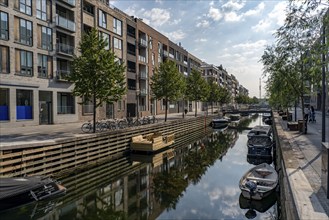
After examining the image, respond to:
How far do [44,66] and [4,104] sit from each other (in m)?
6.08

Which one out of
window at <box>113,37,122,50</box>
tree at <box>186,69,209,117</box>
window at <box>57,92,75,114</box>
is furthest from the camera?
tree at <box>186,69,209,117</box>

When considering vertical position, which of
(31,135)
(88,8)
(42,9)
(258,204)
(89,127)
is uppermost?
(88,8)

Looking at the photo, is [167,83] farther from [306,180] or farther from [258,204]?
[306,180]

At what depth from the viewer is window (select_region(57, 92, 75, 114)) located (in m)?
31.3

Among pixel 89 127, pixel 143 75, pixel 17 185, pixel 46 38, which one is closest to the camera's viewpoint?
pixel 17 185

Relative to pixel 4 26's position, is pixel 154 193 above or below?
below

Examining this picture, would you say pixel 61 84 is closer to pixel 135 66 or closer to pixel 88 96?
pixel 88 96

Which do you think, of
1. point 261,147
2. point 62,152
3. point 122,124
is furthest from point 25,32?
point 261,147

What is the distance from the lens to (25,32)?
1066 inches

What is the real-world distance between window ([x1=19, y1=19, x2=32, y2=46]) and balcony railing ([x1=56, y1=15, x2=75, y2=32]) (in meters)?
3.69

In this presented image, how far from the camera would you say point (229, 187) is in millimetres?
16156

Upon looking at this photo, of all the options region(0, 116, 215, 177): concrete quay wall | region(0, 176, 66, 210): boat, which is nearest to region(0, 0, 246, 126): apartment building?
region(0, 116, 215, 177): concrete quay wall

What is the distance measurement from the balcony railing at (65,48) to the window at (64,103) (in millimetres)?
4722

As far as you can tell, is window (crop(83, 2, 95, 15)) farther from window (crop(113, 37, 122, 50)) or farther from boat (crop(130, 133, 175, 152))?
boat (crop(130, 133, 175, 152))
